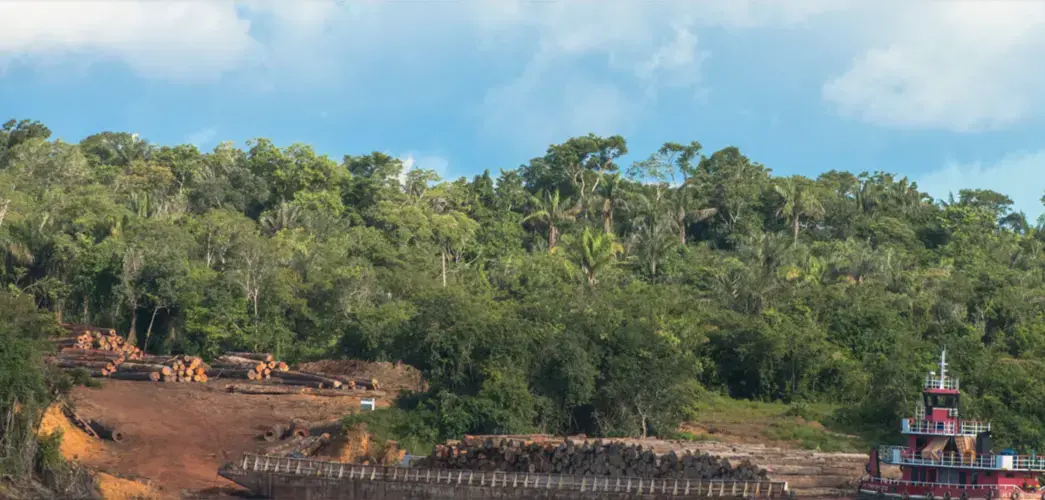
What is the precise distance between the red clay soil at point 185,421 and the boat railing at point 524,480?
323cm

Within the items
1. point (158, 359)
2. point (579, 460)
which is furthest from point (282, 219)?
point (579, 460)

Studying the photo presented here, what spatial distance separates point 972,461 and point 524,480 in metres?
12.4

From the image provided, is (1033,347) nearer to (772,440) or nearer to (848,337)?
(848,337)

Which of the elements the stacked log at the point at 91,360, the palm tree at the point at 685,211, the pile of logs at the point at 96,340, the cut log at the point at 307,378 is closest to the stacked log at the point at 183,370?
the stacked log at the point at 91,360

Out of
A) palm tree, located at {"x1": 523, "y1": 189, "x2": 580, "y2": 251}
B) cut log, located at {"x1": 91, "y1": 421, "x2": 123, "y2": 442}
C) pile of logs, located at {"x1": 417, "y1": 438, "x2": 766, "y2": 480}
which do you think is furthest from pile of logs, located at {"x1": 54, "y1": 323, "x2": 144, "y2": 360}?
palm tree, located at {"x1": 523, "y1": 189, "x2": 580, "y2": 251}

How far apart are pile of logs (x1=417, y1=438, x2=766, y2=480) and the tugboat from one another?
4.12m

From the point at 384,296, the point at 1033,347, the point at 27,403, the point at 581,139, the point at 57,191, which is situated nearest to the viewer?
the point at 27,403

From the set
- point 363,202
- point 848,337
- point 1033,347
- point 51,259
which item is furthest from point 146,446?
point 363,202

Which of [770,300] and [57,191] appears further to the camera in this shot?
[57,191]

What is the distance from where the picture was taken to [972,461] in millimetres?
32656

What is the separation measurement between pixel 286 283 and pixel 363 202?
1005 inches

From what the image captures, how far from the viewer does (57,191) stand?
7581cm

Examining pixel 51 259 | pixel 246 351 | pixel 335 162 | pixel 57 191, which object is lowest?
pixel 246 351

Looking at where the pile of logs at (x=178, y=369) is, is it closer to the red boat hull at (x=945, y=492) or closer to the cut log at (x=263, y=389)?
the cut log at (x=263, y=389)
